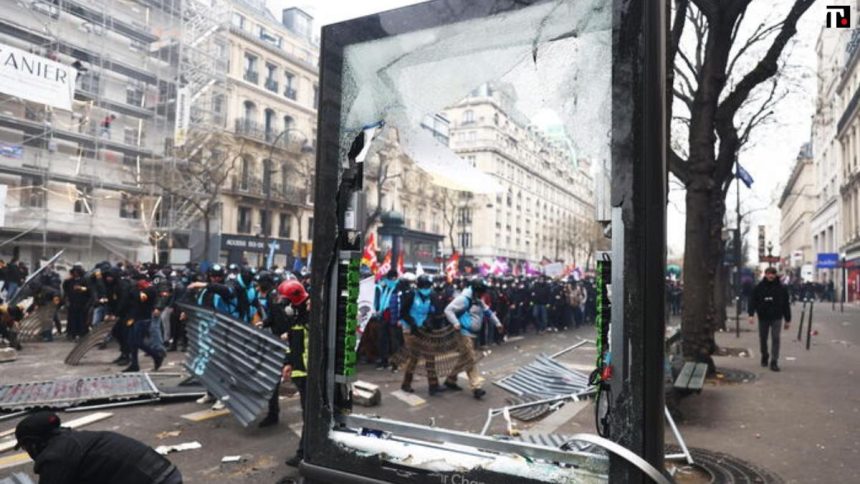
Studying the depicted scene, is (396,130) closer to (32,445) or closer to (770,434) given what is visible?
(32,445)

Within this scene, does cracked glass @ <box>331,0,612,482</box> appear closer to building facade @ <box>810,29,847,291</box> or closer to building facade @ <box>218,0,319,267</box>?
building facade @ <box>218,0,319,267</box>

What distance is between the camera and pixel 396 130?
129 inches

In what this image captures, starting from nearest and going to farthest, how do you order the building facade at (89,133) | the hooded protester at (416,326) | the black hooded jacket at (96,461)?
the black hooded jacket at (96,461) < the hooded protester at (416,326) < the building facade at (89,133)

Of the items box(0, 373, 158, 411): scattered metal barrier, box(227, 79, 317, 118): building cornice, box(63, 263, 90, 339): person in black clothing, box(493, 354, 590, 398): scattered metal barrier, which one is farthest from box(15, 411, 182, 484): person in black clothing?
box(227, 79, 317, 118): building cornice

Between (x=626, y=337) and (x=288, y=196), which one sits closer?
(x=626, y=337)

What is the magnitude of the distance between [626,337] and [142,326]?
383 inches

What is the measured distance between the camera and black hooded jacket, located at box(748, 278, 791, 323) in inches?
400

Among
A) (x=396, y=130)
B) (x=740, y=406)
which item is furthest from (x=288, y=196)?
(x=396, y=130)

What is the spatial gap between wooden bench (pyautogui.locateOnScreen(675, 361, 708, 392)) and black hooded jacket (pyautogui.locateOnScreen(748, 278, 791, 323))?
3.42 metres

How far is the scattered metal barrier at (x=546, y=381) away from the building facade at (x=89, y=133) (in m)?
20.5

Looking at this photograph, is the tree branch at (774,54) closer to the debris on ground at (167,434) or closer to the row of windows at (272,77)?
the debris on ground at (167,434)

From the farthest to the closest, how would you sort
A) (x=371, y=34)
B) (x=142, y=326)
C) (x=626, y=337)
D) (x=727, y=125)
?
(x=727, y=125)
(x=142, y=326)
(x=371, y=34)
(x=626, y=337)

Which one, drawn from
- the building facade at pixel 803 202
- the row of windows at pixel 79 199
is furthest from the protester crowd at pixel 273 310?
the building facade at pixel 803 202

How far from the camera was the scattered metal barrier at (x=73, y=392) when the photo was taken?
7.17m
